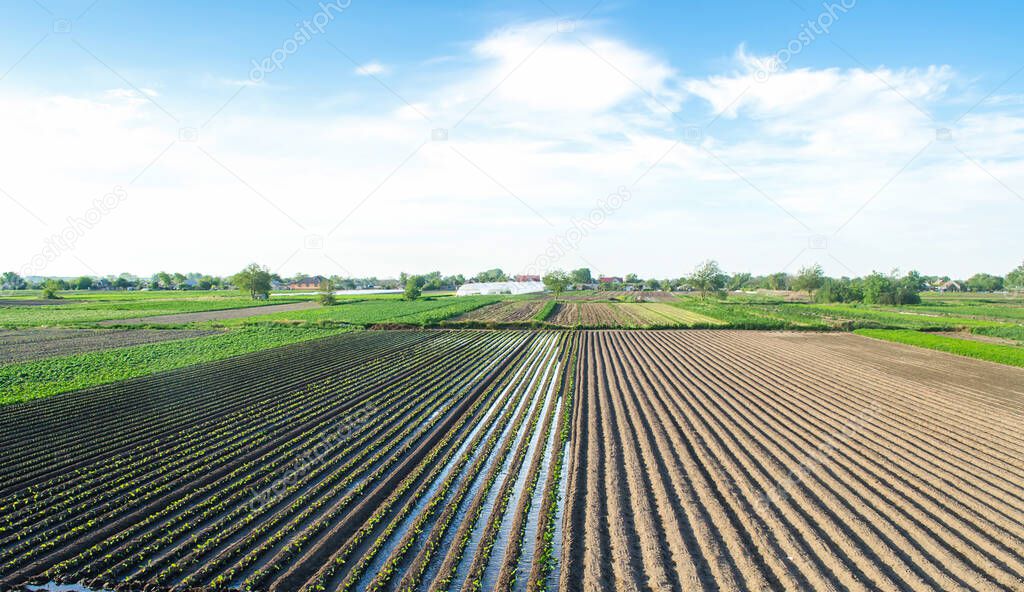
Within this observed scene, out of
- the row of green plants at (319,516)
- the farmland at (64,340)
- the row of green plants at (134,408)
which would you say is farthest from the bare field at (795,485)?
the farmland at (64,340)

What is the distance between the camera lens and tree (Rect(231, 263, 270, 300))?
79812 millimetres

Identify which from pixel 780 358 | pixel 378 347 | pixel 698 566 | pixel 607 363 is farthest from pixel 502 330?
pixel 698 566

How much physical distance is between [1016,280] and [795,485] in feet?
461

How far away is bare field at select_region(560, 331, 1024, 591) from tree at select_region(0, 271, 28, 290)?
554 ft

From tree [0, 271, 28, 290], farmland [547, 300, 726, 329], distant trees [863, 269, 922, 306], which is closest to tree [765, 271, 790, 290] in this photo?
distant trees [863, 269, 922, 306]

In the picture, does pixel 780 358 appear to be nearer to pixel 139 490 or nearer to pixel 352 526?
pixel 352 526

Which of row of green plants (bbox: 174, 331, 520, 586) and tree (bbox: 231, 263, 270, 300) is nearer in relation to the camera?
row of green plants (bbox: 174, 331, 520, 586)

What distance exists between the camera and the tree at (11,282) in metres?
127

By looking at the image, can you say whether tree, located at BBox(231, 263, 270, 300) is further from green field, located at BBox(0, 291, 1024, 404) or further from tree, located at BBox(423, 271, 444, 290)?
tree, located at BBox(423, 271, 444, 290)

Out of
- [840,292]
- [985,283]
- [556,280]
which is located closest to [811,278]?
[840,292]

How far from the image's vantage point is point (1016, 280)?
10562 centimetres

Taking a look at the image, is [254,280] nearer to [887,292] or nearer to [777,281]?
[887,292]

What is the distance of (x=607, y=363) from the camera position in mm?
24703

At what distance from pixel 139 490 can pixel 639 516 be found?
9440 mm
